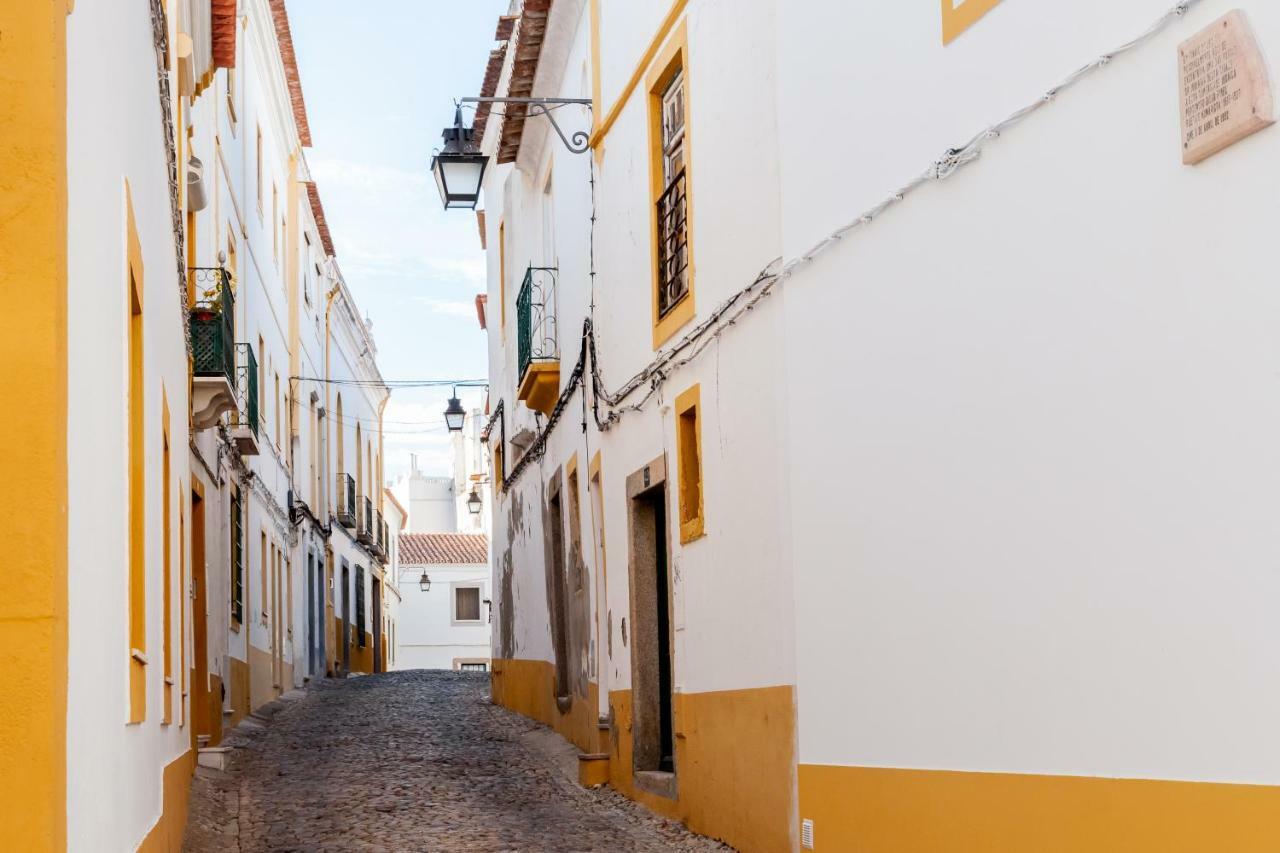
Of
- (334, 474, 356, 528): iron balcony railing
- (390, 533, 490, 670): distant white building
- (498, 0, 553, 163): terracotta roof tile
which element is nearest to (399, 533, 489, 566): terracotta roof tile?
(390, 533, 490, 670): distant white building

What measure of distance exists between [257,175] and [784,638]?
48.5 ft

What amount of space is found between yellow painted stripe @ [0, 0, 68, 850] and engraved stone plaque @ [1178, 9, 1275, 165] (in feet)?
9.95

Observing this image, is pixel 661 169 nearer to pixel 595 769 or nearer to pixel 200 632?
pixel 595 769

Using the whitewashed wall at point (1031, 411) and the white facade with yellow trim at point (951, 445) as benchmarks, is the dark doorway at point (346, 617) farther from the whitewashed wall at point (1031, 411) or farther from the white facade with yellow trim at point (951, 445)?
the whitewashed wall at point (1031, 411)

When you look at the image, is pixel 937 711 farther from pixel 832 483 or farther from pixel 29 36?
pixel 29 36

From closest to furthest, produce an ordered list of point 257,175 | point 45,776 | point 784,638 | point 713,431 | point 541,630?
1. point 45,776
2. point 784,638
3. point 713,431
4. point 541,630
5. point 257,175

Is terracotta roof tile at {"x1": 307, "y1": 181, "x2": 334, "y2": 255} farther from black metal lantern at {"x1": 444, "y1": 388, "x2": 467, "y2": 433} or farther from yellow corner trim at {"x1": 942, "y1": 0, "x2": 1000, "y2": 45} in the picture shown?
yellow corner trim at {"x1": 942, "y1": 0, "x2": 1000, "y2": 45}

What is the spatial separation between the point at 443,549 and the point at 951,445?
51.2 metres

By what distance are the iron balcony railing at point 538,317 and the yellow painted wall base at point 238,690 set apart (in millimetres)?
4305

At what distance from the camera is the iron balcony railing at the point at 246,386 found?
57.5 feet

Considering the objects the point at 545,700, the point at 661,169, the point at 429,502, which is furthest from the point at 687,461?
the point at 429,502

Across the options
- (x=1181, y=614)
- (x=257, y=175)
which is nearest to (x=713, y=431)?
(x=1181, y=614)

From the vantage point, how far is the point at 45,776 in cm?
378

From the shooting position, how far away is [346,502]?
34.6m
